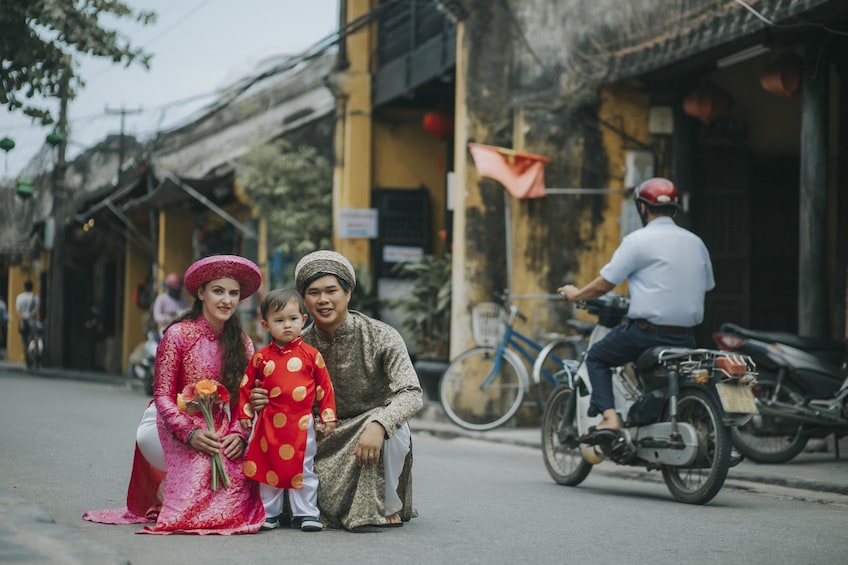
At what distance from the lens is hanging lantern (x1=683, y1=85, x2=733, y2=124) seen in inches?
515

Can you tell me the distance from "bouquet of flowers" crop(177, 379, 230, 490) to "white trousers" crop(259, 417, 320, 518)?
227 millimetres

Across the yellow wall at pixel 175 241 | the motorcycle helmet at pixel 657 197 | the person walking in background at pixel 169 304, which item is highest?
the yellow wall at pixel 175 241

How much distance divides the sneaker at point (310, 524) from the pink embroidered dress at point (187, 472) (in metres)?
0.20

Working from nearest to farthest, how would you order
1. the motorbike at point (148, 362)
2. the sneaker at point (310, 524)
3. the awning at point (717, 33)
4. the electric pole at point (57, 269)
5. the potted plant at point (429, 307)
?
1. the sneaker at point (310, 524)
2. the awning at point (717, 33)
3. the potted plant at point (429, 307)
4. the motorbike at point (148, 362)
5. the electric pole at point (57, 269)

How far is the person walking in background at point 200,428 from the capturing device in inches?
235

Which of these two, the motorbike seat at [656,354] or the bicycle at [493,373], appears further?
the bicycle at [493,373]

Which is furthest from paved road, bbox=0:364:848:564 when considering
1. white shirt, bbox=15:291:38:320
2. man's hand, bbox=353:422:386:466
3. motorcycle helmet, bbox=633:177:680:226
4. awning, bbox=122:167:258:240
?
white shirt, bbox=15:291:38:320

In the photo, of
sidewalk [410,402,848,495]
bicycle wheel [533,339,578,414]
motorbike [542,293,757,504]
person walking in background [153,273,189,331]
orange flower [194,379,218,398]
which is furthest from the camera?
person walking in background [153,273,189,331]

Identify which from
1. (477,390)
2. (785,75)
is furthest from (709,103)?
(477,390)

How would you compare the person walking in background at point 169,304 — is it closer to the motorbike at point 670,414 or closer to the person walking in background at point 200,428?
the motorbike at point 670,414

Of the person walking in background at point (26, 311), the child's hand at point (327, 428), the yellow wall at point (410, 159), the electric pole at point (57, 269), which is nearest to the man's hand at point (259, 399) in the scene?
the child's hand at point (327, 428)

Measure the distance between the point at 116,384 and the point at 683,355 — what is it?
708 inches

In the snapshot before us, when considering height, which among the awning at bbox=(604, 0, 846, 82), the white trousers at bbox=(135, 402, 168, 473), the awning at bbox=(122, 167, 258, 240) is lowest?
the white trousers at bbox=(135, 402, 168, 473)

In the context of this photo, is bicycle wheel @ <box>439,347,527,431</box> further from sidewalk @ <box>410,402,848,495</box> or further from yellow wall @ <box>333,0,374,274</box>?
yellow wall @ <box>333,0,374,274</box>
